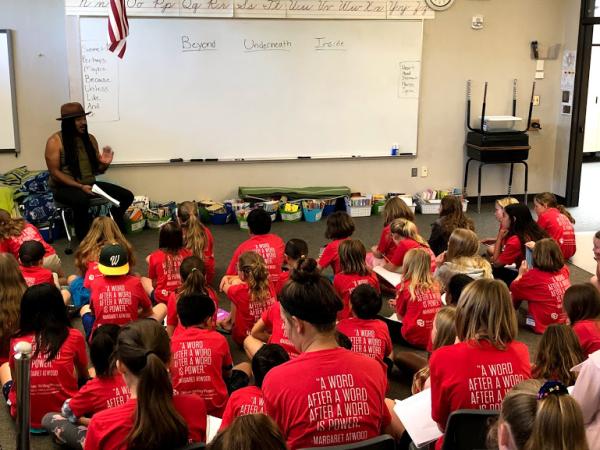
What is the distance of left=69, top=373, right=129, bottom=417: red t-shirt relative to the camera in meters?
2.92

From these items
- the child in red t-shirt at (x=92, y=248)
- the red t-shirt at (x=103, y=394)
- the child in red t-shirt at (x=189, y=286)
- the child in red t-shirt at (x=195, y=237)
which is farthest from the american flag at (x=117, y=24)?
the red t-shirt at (x=103, y=394)

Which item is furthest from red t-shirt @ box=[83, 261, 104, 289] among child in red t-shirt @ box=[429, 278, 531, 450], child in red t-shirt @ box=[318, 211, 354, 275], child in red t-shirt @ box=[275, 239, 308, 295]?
child in red t-shirt @ box=[429, 278, 531, 450]

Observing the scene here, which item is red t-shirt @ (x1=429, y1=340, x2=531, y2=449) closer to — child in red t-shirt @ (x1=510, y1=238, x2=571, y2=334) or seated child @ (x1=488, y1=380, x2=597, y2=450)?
seated child @ (x1=488, y1=380, x2=597, y2=450)

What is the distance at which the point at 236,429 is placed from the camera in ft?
5.65

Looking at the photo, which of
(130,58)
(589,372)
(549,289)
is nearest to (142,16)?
(130,58)

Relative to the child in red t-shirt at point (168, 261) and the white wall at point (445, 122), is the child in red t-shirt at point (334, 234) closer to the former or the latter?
the child in red t-shirt at point (168, 261)

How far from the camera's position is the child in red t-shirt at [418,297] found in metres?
4.05

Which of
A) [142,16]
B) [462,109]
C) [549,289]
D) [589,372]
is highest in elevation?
[142,16]

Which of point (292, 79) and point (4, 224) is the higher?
point (292, 79)

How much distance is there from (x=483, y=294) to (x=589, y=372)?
0.57 m

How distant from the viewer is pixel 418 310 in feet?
13.5

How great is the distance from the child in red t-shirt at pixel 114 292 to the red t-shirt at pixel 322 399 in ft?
6.09

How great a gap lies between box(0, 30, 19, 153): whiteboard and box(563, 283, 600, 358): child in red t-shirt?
584cm

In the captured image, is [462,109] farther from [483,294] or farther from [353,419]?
[353,419]
